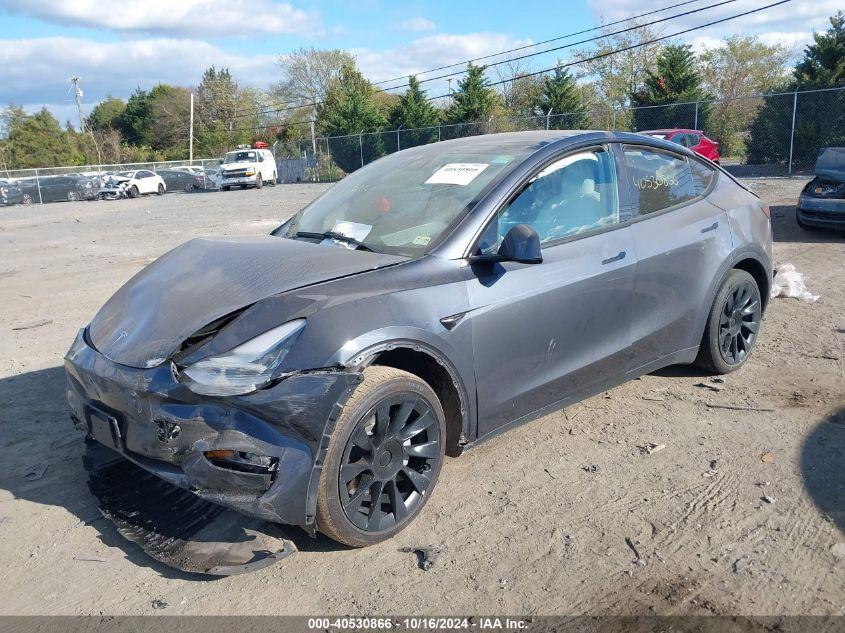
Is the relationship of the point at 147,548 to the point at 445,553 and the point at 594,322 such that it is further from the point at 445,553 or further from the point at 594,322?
the point at 594,322

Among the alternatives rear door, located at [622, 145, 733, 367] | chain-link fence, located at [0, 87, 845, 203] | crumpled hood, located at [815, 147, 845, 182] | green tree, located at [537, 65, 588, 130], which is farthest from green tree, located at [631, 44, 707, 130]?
rear door, located at [622, 145, 733, 367]

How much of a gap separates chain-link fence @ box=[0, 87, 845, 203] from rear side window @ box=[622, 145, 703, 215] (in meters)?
20.0

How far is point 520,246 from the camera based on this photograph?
315 cm

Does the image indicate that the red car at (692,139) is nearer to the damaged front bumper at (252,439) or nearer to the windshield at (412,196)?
the windshield at (412,196)

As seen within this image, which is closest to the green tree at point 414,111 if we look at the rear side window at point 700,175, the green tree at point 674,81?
the green tree at point 674,81

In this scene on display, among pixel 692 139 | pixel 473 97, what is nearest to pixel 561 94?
pixel 473 97

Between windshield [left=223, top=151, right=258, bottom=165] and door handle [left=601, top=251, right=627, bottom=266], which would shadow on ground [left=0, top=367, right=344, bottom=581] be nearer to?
door handle [left=601, top=251, right=627, bottom=266]

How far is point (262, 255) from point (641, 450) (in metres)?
2.32

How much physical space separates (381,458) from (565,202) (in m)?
1.77

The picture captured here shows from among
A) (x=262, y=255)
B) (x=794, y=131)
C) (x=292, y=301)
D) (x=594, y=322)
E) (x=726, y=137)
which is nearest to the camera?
(x=292, y=301)

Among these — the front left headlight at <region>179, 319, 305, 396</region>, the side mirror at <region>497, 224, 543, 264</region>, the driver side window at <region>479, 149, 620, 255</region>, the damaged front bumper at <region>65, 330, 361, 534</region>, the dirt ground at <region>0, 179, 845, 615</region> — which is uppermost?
the driver side window at <region>479, 149, 620, 255</region>

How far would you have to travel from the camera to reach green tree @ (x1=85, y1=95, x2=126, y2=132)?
2968 inches

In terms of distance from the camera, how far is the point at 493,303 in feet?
10.6

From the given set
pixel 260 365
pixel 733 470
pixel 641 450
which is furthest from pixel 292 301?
pixel 733 470
